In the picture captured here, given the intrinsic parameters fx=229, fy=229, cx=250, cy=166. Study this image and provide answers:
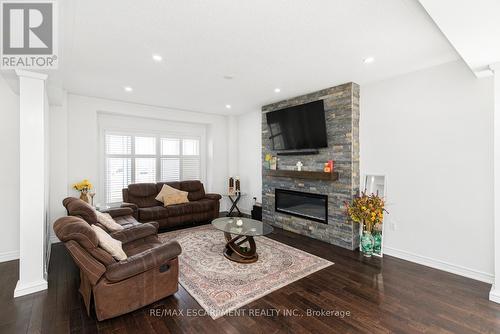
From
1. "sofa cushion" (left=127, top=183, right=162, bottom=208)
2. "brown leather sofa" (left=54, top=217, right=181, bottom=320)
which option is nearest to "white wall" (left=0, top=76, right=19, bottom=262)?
"sofa cushion" (left=127, top=183, right=162, bottom=208)

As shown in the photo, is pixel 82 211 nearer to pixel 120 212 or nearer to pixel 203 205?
pixel 120 212

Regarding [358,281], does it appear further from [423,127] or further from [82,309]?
[82,309]

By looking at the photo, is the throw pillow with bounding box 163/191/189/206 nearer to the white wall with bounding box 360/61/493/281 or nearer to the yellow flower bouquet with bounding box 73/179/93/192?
the yellow flower bouquet with bounding box 73/179/93/192

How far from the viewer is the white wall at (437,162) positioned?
2936mm

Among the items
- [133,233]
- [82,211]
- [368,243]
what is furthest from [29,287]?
[368,243]

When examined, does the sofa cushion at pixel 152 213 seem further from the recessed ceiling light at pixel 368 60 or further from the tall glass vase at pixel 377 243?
the recessed ceiling light at pixel 368 60

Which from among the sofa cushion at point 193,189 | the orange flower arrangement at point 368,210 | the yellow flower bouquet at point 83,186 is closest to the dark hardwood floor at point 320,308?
the orange flower arrangement at point 368,210

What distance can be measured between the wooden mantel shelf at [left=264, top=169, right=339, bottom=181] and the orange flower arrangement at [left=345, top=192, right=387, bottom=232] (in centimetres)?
55

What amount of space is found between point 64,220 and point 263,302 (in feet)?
7.00

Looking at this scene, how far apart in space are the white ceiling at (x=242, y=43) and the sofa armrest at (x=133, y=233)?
228 cm

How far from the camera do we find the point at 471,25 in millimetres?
1864

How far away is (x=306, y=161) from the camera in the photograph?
4723 mm

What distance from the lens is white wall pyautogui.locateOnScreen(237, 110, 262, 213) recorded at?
619cm

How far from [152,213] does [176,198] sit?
2.49ft
